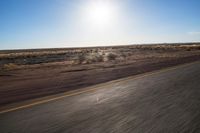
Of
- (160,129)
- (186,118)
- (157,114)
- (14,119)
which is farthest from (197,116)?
(14,119)

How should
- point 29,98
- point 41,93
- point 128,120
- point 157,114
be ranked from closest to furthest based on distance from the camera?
point 128,120 → point 157,114 → point 29,98 → point 41,93

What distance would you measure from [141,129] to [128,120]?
57 cm

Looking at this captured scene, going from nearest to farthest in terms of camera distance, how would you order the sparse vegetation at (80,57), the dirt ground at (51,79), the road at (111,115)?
the road at (111,115) < the dirt ground at (51,79) < the sparse vegetation at (80,57)

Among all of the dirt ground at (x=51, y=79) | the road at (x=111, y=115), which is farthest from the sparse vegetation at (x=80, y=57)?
the road at (x=111, y=115)

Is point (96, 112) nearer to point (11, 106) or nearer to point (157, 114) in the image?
point (157, 114)

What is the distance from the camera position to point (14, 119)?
501 cm

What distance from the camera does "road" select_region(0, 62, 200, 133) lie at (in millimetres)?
4266

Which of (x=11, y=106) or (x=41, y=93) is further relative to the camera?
(x=41, y=93)

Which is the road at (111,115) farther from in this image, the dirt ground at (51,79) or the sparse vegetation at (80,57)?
the sparse vegetation at (80,57)

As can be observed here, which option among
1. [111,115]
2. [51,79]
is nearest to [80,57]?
[51,79]

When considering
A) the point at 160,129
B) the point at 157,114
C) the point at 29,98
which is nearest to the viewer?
the point at 160,129

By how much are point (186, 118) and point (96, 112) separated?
209 centimetres

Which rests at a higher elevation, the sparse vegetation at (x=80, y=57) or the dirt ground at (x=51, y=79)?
the dirt ground at (x=51, y=79)

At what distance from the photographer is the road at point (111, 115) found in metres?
4.27
